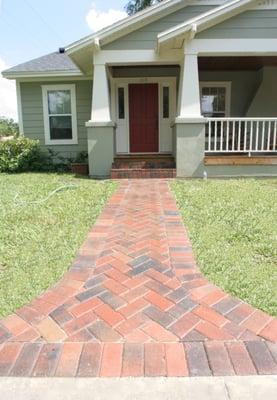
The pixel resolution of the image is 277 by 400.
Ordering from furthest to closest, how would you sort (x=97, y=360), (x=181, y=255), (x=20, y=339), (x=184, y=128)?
(x=184, y=128) → (x=181, y=255) → (x=20, y=339) → (x=97, y=360)

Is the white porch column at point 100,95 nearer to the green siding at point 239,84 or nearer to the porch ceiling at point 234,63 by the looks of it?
the porch ceiling at point 234,63

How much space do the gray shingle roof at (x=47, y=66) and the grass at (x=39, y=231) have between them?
4407 millimetres

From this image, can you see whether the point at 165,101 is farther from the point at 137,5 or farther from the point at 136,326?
the point at 137,5

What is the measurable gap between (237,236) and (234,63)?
22.9 feet

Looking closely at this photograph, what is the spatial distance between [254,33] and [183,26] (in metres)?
1.72

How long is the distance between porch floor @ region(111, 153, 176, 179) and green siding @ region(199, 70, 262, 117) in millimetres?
2926

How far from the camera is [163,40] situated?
7336 millimetres

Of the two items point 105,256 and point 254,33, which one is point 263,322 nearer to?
point 105,256

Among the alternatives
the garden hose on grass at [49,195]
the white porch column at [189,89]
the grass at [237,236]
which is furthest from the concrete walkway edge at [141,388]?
the white porch column at [189,89]

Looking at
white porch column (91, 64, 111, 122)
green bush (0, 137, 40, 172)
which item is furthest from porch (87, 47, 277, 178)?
green bush (0, 137, 40, 172)

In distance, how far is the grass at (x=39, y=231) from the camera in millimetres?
2793

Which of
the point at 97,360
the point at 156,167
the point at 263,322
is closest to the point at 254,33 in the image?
the point at 156,167

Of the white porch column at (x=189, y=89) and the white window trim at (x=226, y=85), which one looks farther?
the white window trim at (x=226, y=85)

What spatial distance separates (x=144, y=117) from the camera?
33.6ft
